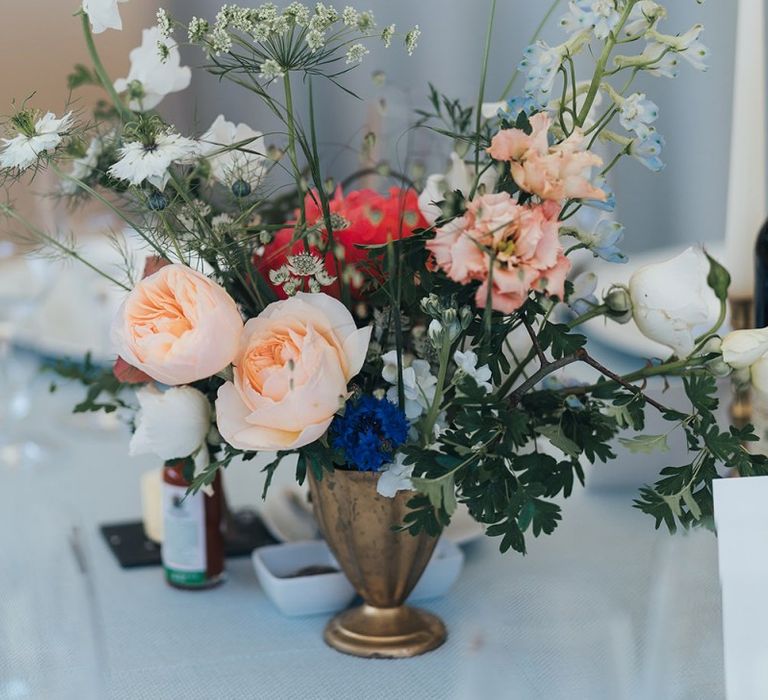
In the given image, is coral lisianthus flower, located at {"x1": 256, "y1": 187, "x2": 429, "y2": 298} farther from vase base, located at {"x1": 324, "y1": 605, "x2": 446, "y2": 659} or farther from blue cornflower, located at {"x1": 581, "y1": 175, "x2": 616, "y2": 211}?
vase base, located at {"x1": 324, "y1": 605, "x2": 446, "y2": 659}

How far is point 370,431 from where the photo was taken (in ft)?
1.85

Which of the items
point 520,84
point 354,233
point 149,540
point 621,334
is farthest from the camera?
point 520,84

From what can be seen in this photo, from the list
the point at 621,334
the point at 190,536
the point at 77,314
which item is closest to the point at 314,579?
the point at 190,536

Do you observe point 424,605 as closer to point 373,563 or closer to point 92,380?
point 373,563

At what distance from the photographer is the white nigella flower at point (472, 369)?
→ 0.54m

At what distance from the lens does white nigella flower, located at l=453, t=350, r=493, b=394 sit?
0.54 meters

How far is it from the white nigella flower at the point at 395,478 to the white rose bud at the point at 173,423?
0.11 m

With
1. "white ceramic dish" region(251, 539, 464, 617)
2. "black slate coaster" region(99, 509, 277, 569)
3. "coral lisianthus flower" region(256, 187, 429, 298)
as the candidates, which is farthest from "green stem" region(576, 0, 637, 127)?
"black slate coaster" region(99, 509, 277, 569)

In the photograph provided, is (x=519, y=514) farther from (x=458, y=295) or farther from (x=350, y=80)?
(x=350, y=80)

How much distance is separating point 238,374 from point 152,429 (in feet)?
0.24

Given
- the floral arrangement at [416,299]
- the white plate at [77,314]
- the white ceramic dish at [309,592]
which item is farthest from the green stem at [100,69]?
the white plate at [77,314]

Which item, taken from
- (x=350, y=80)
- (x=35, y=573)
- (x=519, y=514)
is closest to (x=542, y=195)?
(x=519, y=514)

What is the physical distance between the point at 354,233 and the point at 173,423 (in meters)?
0.15

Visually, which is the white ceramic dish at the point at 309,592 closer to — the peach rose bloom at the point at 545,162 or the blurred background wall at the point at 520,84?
the peach rose bloom at the point at 545,162
